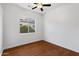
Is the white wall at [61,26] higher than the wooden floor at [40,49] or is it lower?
higher

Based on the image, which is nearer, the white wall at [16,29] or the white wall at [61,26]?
the white wall at [16,29]

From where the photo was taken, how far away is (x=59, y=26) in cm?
114

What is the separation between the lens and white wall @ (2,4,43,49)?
953mm

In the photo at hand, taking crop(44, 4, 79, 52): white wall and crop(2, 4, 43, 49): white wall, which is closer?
crop(2, 4, 43, 49): white wall

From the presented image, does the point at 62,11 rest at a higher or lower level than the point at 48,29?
higher

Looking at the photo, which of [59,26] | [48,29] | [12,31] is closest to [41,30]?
[48,29]

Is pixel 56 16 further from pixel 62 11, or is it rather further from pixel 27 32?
pixel 27 32

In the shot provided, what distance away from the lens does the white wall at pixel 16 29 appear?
953mm

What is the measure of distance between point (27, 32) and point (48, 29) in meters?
0.33

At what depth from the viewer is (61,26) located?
113 cm

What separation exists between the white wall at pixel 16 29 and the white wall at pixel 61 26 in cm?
13

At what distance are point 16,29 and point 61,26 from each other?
0.60 m

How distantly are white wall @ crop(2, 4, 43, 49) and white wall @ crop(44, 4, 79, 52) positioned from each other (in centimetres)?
13

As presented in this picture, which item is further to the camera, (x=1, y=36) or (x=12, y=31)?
(x=12, y=31)
